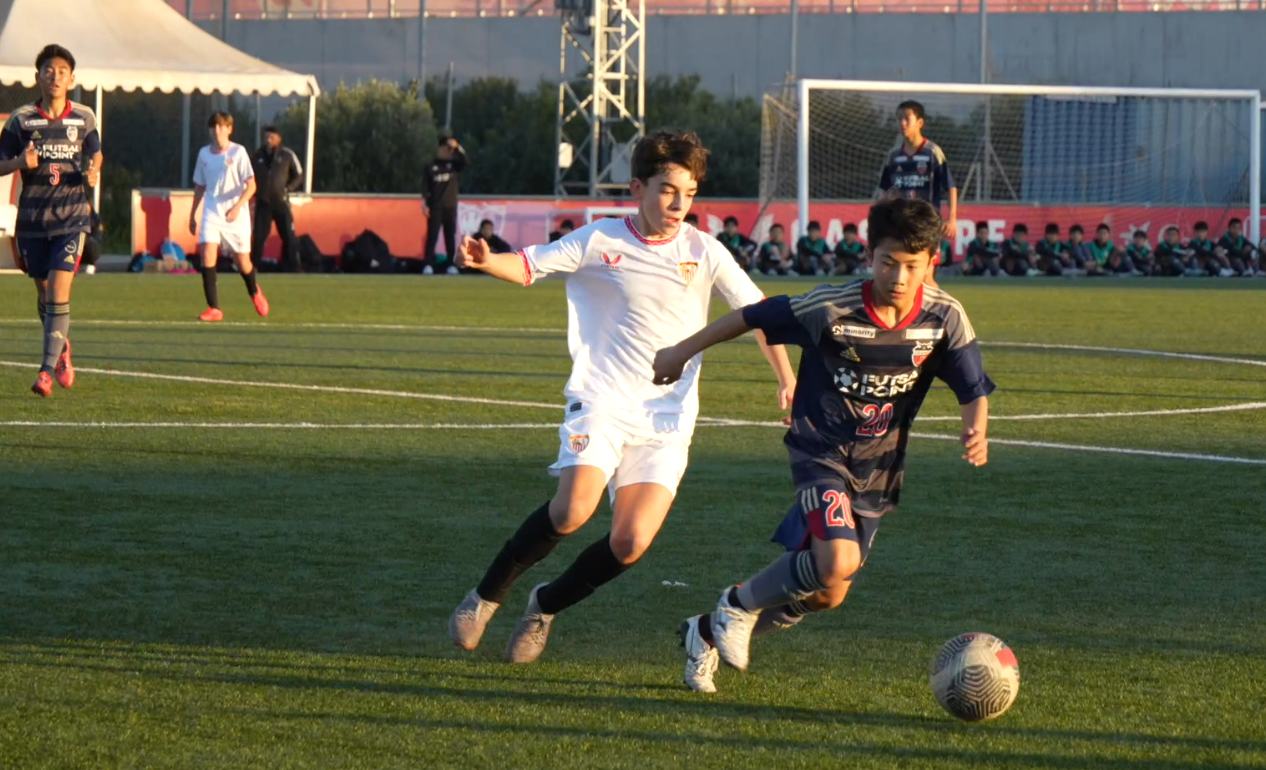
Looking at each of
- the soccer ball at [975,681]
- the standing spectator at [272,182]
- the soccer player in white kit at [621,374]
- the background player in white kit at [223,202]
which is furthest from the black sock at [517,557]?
the standing spectator at [272,182]

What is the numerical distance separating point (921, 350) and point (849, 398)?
217 mm

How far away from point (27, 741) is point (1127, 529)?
434cm

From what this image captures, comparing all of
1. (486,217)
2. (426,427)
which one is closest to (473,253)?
(426,427)

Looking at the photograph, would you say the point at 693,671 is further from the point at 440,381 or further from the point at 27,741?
the point at 440,381

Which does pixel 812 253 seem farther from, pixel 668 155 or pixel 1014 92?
pixel 668 155

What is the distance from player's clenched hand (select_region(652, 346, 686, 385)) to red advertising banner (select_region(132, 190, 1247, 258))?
24.4 metres

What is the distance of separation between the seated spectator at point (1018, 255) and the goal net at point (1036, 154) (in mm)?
738

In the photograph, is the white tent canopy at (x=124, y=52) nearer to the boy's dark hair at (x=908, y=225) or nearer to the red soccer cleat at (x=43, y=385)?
the red soccer cleat at (x=43, y=385)

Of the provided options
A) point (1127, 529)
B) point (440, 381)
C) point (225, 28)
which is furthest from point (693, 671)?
point (225, 28)

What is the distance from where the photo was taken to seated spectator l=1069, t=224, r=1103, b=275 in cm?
3098

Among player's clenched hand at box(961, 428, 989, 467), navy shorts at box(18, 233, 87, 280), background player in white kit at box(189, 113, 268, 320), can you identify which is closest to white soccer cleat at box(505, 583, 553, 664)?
player's clenched hand at box(961, 428, 989, 467)

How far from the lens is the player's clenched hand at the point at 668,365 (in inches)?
193

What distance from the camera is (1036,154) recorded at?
118 feet

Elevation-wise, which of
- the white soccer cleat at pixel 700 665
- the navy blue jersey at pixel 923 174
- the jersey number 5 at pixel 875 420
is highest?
the navy blue jersey at pixel 923 174
